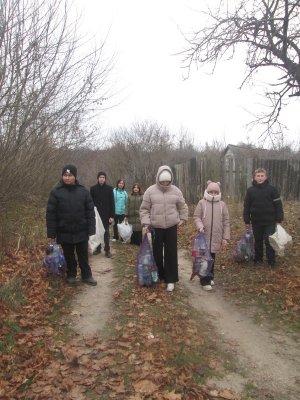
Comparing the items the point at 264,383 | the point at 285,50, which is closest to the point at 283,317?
the point at 264,383

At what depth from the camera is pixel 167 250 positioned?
6.26 meters

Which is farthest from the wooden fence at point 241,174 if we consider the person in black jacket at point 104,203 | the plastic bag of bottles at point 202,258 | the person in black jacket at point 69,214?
the person in black jacket at point 69,214

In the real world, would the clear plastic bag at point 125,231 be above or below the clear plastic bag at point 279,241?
below

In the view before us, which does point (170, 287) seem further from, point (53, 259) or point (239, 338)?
point (53, 259)

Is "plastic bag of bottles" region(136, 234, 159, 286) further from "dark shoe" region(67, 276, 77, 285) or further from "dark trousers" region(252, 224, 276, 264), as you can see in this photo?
"dark trousers" region(252, 224, 276, 264)

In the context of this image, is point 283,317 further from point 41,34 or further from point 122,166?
point 122,166

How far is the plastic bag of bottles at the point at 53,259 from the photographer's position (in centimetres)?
643

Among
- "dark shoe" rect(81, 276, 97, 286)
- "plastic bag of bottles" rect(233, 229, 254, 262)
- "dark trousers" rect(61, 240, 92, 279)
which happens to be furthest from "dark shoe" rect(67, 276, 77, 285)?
"plastic bag of bottles" rect(233, 229, 254, 262)

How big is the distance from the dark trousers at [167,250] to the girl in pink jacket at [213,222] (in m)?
0.61

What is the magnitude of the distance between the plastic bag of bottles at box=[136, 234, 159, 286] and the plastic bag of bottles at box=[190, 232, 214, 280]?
2.42ft

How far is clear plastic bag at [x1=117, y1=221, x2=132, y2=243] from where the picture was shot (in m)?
10.7

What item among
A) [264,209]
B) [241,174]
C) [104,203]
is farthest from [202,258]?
[241,174]

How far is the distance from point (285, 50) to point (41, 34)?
4.80 m

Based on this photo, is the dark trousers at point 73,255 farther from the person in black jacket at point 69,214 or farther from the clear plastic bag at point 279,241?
the clear plastic bag at point 279,241
